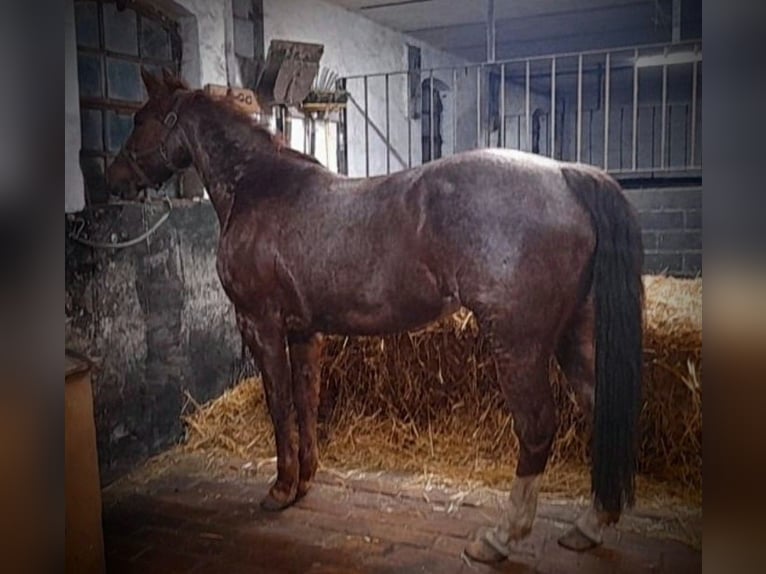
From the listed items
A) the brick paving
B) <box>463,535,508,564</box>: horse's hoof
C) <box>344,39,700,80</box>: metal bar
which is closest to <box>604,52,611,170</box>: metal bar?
<box>344,39,700,80</box>: metal bar

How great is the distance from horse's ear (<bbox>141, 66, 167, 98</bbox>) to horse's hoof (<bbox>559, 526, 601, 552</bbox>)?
53.5 inches

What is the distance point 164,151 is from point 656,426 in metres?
1.28

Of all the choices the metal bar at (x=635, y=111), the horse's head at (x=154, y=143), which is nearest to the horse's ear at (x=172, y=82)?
the horse's head at (x=154, y=143)

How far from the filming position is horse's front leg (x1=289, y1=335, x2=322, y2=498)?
1.88m

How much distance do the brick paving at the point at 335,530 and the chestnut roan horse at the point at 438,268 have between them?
0.04m

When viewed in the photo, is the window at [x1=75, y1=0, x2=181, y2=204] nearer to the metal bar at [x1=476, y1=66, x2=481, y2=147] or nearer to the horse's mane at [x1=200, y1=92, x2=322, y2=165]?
the horse's mane at [x1=200, y1=92, x2=322, y2=165]

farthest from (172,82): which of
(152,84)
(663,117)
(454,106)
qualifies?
(663,117)

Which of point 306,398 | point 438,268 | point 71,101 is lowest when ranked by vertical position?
point 306,398

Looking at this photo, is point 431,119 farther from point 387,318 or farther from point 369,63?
point 387,318

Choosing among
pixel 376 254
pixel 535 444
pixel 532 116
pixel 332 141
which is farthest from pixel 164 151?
pixel 535 444

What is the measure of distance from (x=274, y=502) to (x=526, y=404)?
0.65m

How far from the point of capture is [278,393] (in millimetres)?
1919

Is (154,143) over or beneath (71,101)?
beneath

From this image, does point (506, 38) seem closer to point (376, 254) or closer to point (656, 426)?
point (376, 254)
